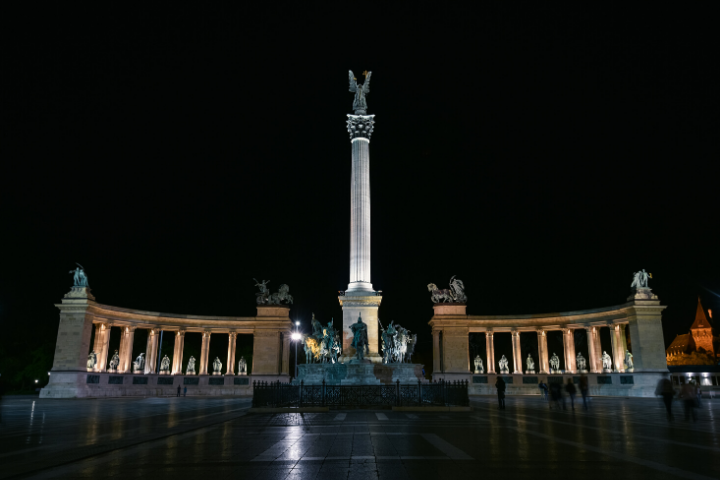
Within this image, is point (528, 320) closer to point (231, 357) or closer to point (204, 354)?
point (231, 357)

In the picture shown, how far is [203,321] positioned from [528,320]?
45.9 meters

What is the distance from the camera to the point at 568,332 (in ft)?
238

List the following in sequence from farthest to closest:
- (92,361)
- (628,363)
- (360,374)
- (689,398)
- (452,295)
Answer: (452,295), (628,363), (92,361), (360,374), (689,398)

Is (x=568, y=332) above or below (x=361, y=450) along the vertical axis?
above

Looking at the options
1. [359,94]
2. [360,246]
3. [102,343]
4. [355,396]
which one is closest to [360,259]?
[360,246]

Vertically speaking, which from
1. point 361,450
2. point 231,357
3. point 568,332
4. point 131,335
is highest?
point 568,332

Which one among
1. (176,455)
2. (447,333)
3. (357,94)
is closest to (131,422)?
(176,455)

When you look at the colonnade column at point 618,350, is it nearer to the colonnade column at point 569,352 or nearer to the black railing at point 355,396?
the colonnade column at point 569,352

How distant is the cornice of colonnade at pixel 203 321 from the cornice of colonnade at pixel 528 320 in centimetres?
2290

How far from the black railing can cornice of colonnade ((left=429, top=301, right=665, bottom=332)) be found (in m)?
42.1

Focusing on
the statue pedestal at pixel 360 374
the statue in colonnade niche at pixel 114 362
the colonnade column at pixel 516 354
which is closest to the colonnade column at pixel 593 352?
the colonnade column at pixel 516 354

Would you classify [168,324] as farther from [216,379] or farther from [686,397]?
[686,397]

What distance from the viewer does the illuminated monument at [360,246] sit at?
49.0 meters

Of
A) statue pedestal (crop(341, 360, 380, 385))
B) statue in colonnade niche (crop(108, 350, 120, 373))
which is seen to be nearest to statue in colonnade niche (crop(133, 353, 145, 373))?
statue in colonnade niche (crop(108, 350, 120, 373))
